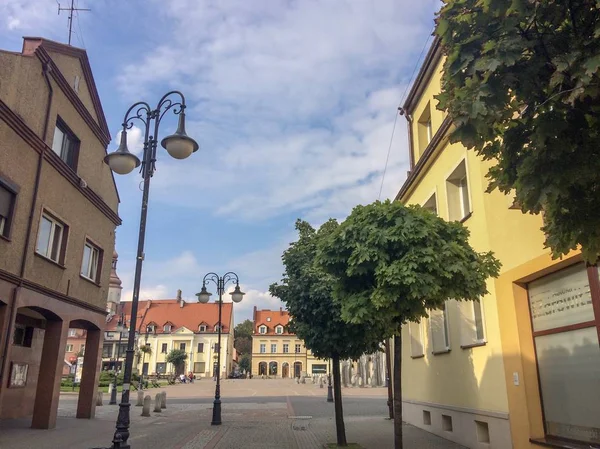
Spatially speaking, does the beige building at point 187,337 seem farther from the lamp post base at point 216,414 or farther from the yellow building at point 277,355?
the lamp post base at point 216,414

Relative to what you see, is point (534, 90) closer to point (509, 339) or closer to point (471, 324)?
point (509, 339)

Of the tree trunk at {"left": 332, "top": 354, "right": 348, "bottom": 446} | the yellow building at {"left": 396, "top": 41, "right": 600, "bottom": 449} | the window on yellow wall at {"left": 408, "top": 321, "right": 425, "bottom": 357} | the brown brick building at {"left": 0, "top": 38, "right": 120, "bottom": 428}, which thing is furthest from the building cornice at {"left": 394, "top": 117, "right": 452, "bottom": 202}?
the brown brick building at {"left": 0, "top": 38, "right": 120, "bottom": 428}

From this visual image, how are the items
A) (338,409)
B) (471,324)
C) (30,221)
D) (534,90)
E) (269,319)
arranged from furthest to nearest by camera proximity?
(269,319) < (30,221) < (338,409) < (471,324) < (534,90)

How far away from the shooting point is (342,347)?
12859 millimetres

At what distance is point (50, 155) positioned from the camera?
1494 centimetres

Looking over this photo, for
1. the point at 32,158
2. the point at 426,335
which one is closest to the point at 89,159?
the point at 32,158

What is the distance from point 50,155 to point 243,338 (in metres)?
109

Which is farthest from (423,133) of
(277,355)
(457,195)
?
(277,355)

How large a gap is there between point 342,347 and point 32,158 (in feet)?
31.9

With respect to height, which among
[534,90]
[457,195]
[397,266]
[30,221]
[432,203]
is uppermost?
[432,203]

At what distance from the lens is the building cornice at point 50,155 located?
42.2ft

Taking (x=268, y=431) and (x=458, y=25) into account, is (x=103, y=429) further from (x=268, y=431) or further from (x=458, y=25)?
(x=458, y=25)

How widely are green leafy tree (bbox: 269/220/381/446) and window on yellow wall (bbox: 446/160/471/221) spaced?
3.21m

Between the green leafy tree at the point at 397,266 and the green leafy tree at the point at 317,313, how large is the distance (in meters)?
2.08
